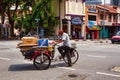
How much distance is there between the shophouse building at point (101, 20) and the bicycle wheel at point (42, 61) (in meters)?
36.8

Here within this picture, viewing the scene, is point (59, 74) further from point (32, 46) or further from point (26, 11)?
point (26, 11)

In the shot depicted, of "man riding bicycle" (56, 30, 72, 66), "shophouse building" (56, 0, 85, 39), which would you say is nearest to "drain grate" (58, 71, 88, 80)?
"man riding bicycle" (56, 30, 72, 66)

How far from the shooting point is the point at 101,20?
181ft

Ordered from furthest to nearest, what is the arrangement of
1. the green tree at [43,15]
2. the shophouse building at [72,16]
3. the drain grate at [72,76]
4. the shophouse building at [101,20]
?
the shophouse building at [101,20]
the shophouse building at [72,16]
the green tree at [43,15]
the drain grate at [72,76]

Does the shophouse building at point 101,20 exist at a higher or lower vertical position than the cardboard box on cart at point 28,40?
lower

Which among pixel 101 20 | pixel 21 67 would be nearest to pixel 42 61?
pixel 21 67

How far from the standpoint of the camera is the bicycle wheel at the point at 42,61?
11.9 metres

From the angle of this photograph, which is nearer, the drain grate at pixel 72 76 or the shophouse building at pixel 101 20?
the drain grate at pixel 72 76

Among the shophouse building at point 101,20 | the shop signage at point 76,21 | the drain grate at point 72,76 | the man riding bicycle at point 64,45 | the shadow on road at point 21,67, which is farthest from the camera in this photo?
the shophouse building at point 101,20

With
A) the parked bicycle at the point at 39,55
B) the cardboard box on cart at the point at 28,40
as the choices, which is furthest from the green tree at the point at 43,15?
the parked bicycle at the point at 39,55

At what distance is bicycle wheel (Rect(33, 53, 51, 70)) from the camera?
468 inches

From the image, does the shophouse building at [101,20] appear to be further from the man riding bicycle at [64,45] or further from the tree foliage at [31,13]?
the man riding bicycle at [64,45]

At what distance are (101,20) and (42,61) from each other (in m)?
44.4

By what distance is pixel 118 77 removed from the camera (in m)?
10.3
